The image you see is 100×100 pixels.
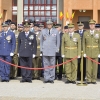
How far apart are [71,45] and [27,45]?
146 centimetres

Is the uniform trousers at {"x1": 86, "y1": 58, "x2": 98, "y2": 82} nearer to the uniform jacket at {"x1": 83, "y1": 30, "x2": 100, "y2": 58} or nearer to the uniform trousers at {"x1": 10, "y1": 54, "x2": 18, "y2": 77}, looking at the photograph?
the uniform jacket at {"x1": 83, "y1": 30, "x2": 100, "y2": 58}

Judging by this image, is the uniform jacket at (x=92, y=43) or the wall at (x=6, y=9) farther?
the wall at (x=6, y=9)

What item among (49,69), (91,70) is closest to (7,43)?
(49,69)

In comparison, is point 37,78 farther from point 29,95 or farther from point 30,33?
point 29,95

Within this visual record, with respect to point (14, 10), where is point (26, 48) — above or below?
below

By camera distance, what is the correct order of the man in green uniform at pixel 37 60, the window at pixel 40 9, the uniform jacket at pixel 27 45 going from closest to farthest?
the uniform jacket at pixel 27 45 < the man in green uniform at pixel 37 60 < the window at pixel 40 9

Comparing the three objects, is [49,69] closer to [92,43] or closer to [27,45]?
[27,45]

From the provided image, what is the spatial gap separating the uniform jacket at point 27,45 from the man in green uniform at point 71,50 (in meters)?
0.98

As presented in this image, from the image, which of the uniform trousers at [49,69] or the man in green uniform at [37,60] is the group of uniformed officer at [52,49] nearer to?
the uniform trousers at [49,69]

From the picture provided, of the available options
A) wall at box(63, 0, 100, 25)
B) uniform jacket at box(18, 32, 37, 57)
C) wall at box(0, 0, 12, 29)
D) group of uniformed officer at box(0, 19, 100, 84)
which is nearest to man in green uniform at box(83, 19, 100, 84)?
group of uniformed officer at box(0, 19, 100, 84)

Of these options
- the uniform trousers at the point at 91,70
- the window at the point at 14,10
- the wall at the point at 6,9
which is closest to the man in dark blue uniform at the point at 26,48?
the uniform trousers at the point at 91,70

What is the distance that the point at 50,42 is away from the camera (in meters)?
11.2

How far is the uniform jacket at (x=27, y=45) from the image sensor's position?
11297 millimetres

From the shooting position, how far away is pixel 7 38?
11.5 metres
